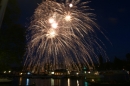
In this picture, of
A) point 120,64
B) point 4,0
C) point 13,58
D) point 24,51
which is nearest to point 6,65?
point 13,58

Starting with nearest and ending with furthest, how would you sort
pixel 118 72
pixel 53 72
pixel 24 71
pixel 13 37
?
pixel 13 37 → pixel 118 72 → pixel 53 72 → pixel 24 71

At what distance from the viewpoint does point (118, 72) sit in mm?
45156

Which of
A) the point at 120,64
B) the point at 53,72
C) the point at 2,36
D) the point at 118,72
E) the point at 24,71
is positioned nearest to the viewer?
the point at 2,36

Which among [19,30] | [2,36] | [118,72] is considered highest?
[19,30]

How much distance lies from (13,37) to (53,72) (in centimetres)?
12307

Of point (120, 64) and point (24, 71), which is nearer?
point (120, 64)

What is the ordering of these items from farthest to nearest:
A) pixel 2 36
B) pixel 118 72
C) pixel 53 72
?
pixel 53 72 → pixel 118 72 → pixel 2 36

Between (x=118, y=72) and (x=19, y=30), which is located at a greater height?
(x=19, y=30)

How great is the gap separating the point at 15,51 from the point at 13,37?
2.09m

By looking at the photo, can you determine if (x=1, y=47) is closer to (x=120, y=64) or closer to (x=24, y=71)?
(x=120, y=64)

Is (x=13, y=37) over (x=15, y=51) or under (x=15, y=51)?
over

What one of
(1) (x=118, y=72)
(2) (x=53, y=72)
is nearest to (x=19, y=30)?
(1) (x=118, y=72)

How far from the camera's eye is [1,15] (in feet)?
13.1

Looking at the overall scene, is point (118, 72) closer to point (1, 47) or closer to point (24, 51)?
point (24, 51)
